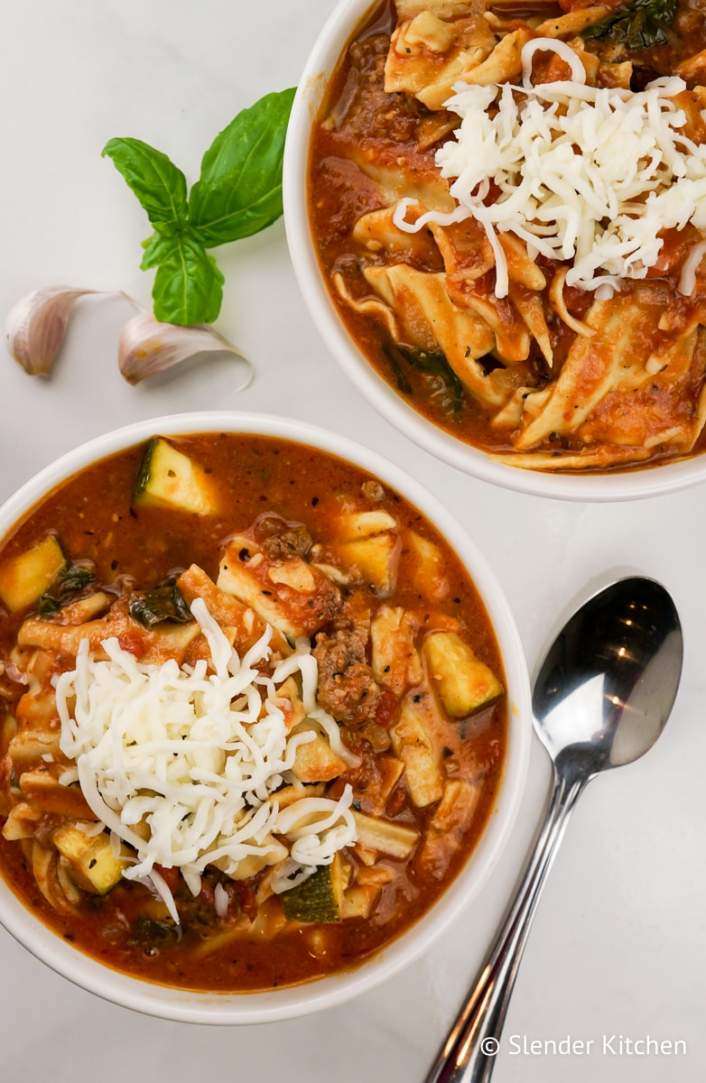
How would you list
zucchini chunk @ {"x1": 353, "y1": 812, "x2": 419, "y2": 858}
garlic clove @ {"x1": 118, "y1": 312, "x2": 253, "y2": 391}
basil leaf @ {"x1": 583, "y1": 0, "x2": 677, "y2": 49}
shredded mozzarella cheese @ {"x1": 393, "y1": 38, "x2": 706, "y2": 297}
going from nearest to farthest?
shredded mozzarella cheese @ {"x1": 393, "y1": 38, "x2": 706, "y2": 297}, basil leaf @ {"x1": 583, "y1": 0, "x2": 677, "y2": 49}, zucchini chunk @ {"x1": 353, "y1": 812, "x2": 419, "y2": 858}, garlic clove @ {"x1": 118, "y1": 312, "x2": 253, "y2": 391}

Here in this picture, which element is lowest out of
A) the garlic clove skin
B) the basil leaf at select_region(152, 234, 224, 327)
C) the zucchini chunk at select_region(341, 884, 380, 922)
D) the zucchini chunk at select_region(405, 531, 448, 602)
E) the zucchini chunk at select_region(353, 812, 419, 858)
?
the zucchini chunk at select_region(341, 884, 380, 922)

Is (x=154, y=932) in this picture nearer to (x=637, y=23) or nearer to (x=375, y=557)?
(x=375, y=557)

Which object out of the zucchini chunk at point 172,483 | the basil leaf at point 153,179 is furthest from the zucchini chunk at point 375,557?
the basil leaf at point 153,179

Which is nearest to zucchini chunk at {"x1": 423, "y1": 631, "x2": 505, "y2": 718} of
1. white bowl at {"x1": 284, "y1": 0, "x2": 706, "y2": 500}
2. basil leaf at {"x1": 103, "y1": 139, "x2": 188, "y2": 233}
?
white bowl at {"x1": 284, "y1": 0, "x2": 706, "y2": 500}

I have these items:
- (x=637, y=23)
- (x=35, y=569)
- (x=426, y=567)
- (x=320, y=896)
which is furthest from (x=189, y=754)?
(x=637, y=23)

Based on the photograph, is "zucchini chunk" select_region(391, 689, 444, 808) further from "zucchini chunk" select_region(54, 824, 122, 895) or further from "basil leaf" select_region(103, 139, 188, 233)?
"basil leaf" select_region(103, 139, 188, 233)

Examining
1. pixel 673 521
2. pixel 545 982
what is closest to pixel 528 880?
pixel 545 982

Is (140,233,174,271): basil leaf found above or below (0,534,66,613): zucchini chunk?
above
